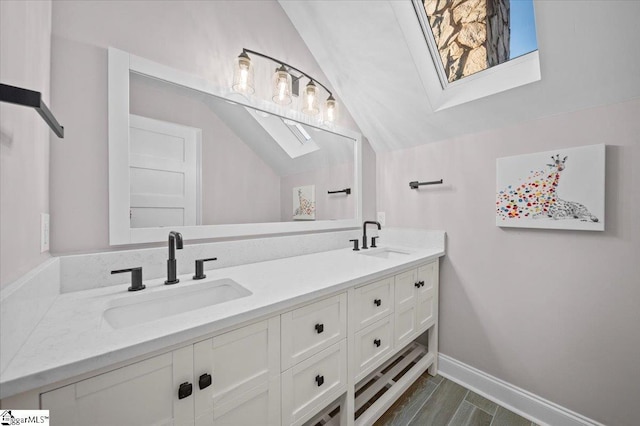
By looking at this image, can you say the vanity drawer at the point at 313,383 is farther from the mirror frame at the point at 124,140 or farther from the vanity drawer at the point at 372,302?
the mirror frame at the point at 124,140

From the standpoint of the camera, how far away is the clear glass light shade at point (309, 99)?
5.83 feet

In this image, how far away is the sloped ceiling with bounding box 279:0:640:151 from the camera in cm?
111

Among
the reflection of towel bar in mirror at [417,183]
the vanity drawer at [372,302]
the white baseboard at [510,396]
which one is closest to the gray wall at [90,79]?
the vanity drawer at [372,302]

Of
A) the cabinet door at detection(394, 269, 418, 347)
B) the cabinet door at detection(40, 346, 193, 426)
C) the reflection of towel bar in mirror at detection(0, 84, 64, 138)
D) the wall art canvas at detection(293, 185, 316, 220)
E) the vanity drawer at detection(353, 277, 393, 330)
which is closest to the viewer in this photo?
the reflection of towel bar in mirror at detection(0, 84, 64, 138)

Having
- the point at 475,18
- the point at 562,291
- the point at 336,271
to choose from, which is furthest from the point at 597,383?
the point at 475,18

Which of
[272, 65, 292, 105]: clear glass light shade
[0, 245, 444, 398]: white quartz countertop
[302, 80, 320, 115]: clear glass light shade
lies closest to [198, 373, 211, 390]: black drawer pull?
[0, 245, 444, 398]: white quartz countertop

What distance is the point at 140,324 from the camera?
0.71 m

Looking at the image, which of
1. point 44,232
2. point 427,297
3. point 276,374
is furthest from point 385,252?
point 44,232

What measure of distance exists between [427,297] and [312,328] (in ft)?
3.47

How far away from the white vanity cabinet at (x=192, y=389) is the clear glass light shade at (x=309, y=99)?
1.41 meters

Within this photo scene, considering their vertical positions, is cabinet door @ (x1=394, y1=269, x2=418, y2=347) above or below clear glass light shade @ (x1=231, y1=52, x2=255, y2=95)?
below

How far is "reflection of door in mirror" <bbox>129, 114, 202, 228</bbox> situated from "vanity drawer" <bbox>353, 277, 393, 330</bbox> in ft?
2.96

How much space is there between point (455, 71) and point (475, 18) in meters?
0.28

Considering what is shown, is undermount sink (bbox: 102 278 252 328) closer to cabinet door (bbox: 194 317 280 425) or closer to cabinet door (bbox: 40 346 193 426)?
cabinet door (bbox: 194 317 280 425)
